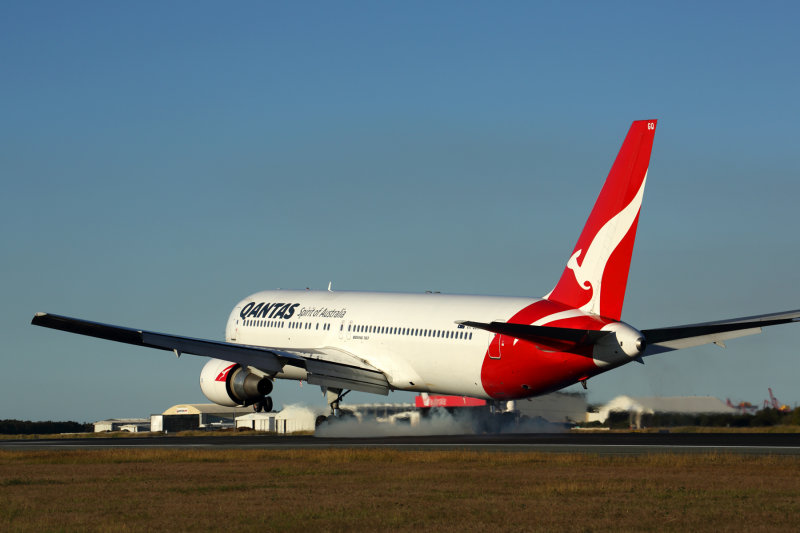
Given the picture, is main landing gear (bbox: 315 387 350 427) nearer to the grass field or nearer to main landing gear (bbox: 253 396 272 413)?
main landing gear (bbox: 253 396 272 413)

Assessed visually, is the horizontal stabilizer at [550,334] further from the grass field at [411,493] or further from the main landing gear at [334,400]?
the main landing gear at [334,400]

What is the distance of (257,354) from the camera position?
46469 mm

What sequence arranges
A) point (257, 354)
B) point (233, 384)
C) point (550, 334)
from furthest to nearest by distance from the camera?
point (233, 384) < point (257, 354) < point (550, 334)

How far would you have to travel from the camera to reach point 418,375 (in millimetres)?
46281

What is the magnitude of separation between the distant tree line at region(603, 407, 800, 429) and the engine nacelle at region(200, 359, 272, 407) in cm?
1587

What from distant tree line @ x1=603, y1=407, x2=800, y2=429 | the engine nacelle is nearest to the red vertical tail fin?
distant tree line @ x1=603, y1=407, x2=800, y2=429

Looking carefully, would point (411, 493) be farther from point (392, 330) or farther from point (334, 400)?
point (334, 400)

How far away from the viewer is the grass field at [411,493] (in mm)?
18156

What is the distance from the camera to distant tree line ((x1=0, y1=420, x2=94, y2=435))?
286 ft

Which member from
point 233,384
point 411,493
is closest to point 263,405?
point 233,384

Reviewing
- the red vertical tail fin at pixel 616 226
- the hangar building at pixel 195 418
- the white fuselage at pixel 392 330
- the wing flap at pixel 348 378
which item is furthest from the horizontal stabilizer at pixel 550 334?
the hangar building at pixel 195 418

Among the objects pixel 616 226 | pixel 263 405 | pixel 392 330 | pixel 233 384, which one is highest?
pixel 616 226

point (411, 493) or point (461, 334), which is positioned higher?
point (461, 334)

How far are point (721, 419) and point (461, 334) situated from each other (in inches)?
495
